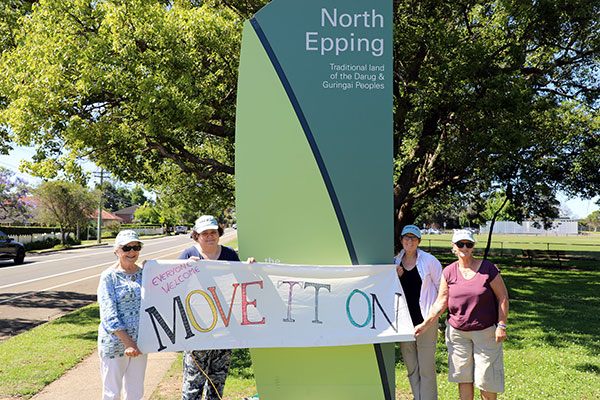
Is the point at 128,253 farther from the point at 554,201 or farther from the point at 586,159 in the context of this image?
the point at 554,201

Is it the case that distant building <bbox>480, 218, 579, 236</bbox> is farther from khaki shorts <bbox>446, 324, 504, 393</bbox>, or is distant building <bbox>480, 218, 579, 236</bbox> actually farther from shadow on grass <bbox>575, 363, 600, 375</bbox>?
khaki shorts <bbox>446, 324, 504, 393</bbox>

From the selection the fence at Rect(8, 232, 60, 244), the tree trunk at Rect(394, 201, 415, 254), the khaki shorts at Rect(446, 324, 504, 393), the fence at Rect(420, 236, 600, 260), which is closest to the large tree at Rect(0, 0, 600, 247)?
the tree trunk at Rect(394, 201, 415, 254)

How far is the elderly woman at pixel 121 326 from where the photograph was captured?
3398 millimetres

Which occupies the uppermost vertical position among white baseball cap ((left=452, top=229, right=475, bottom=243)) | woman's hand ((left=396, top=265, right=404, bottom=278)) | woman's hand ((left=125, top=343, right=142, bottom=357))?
white baseball cap ((left=452, top=229, right=475, bottom=243))

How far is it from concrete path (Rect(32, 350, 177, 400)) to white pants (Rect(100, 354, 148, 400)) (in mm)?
1721

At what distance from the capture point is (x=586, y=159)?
15469 mm

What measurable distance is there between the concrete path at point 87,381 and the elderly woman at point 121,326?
1.75m

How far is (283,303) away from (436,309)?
4.62 ft

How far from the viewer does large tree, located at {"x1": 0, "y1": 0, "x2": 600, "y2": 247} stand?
27.3 ft

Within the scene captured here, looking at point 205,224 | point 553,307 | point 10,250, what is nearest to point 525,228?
point 553,307

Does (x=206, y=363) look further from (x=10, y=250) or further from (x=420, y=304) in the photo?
(x=10, y=250)

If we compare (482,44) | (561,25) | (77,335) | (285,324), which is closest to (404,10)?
(482,44)

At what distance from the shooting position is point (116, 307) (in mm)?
3459

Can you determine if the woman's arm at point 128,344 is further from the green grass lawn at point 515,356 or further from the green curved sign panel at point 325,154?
the green grass lawn at point 515,356
